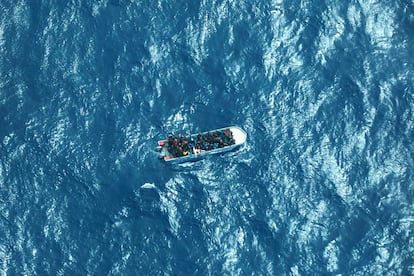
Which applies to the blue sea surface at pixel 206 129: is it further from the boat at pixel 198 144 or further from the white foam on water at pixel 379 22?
the boat at pixel 198 144

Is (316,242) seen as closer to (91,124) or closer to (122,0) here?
(91,124)

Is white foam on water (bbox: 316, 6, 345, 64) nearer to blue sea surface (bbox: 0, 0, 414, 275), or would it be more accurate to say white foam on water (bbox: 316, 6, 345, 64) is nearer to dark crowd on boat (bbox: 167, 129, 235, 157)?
blue sea surface (bbox: 0, 0, 414, 275)

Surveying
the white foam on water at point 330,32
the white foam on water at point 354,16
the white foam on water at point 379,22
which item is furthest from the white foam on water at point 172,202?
the white foam on water at point 379,22

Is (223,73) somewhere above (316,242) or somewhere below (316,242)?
above

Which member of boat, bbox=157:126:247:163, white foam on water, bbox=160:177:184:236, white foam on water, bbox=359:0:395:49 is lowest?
white foam on water, bbox=160:177:184:236

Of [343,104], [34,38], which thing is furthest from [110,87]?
[343,104]

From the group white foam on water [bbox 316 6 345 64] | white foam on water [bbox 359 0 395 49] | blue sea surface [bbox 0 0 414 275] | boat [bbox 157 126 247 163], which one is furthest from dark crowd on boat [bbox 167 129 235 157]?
white foam on water [bbox 359 0 395 49]

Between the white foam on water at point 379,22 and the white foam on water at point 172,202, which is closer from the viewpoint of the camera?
the white foam on water at point 172,202

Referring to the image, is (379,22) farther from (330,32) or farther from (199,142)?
(199,142)
